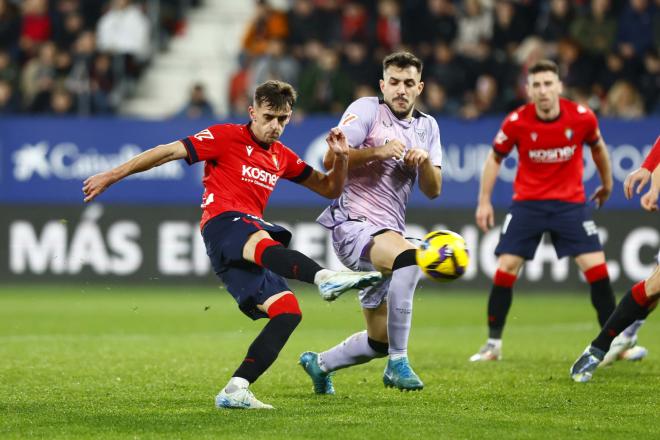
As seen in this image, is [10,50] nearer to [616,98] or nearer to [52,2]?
[52,2]

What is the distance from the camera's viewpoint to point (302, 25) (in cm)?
1994

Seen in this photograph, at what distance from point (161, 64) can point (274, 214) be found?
18.4 feet

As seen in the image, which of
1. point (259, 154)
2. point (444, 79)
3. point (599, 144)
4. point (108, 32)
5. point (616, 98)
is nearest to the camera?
point (259, 154)

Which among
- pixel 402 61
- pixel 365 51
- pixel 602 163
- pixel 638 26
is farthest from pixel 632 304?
pixel 365 51

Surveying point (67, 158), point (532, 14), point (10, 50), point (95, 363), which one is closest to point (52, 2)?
point (10, 50)

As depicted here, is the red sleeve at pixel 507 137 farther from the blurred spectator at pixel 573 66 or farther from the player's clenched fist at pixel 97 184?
the blurred spectator at pixel 573 66

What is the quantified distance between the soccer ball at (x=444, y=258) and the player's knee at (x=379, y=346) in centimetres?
86

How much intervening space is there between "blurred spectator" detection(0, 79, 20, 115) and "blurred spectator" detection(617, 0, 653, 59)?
362 inches

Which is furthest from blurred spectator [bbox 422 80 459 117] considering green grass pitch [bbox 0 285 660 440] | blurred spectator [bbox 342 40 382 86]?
green grass pitch [bbox 0 285 660 440]

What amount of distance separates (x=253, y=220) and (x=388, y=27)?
39.7 ft

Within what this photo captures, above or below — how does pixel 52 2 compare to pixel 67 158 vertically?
above

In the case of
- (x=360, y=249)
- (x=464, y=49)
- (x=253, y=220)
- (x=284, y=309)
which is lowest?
(x=284, y=309)

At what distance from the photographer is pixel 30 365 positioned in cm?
959

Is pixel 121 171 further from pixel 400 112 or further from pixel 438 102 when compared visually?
pixel 438 102
